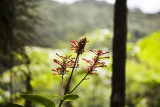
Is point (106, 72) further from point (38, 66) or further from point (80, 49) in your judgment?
point (80, 49)

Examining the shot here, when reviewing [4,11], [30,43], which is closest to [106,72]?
[30,43]

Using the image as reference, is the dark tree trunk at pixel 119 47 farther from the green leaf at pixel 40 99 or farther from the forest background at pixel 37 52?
the green leaf at pixel 40 99

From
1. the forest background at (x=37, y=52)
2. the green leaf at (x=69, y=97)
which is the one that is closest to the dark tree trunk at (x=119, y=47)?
the forest background at (x=37, y=52)

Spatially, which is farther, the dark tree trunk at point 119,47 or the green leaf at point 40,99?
the dark tree trunk at point 119,47

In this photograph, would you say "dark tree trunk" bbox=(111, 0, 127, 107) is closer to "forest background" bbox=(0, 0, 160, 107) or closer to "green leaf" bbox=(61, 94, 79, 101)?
"forest background" bbox=(0, 0, 160, 107)

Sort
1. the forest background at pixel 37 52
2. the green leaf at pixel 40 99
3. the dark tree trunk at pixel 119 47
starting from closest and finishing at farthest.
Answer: the green leaf at pixel 40 99 → the dark tree trunk at pixel 119 47 → the forest background at pixel 37 52

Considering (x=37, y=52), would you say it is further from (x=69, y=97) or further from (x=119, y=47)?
(x=69, y=97)

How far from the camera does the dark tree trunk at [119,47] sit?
68 cm

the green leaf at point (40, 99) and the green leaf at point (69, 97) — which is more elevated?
the green leaf at point (69, 97)

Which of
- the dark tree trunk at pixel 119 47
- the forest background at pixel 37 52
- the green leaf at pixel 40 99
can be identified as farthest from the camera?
the forest background at pixel 37 52

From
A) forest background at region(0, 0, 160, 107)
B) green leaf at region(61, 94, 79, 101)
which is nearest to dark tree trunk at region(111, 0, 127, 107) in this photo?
forest background at region(0, 0, 160, 107)

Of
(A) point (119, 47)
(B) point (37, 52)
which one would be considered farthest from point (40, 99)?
(B) point (37, 52)

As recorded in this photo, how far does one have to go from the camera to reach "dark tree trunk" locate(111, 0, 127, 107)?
0.68 metres

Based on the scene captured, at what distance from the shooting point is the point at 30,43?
194 centimetres
